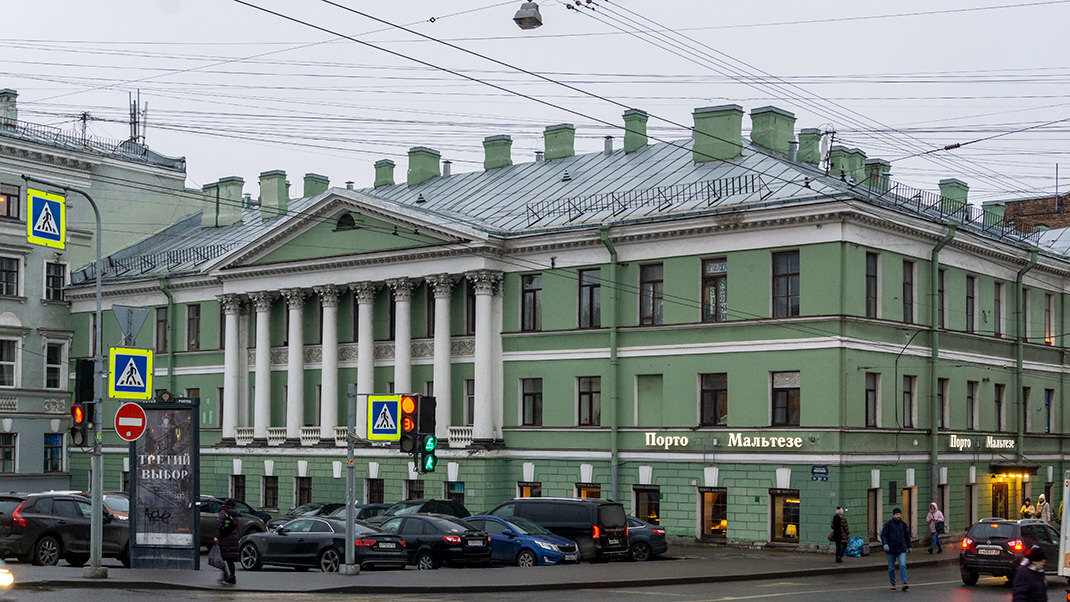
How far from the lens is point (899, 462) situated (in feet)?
144

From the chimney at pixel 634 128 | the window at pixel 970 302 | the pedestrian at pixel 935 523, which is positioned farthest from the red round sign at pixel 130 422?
the window at pixel 970 302

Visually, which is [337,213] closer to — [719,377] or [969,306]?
[719,377]

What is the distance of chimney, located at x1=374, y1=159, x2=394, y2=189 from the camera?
62.4 meters

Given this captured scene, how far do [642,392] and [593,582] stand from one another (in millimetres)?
17426

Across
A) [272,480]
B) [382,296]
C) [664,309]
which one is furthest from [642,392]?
[272,480]

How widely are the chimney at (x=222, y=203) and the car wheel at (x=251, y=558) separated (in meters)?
34.4

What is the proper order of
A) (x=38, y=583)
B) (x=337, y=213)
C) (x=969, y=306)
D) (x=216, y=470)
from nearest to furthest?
(x=38, y=583) → (x=969, y=306) → (x=337, y=213) → (x=216, y=470)

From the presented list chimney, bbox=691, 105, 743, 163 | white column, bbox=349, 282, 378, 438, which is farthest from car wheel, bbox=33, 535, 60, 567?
chimney, bbox=691, 105, 743, 163

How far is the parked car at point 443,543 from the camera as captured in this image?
3356 centimetres

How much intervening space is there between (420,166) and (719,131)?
17198 mm

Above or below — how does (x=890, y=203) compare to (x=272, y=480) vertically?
above

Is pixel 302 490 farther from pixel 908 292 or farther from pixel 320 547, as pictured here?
pixel 908 292

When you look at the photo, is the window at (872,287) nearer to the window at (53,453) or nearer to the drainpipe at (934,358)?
the drainpipe at (934,358)

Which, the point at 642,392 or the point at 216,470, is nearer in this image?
the point at 642,392
